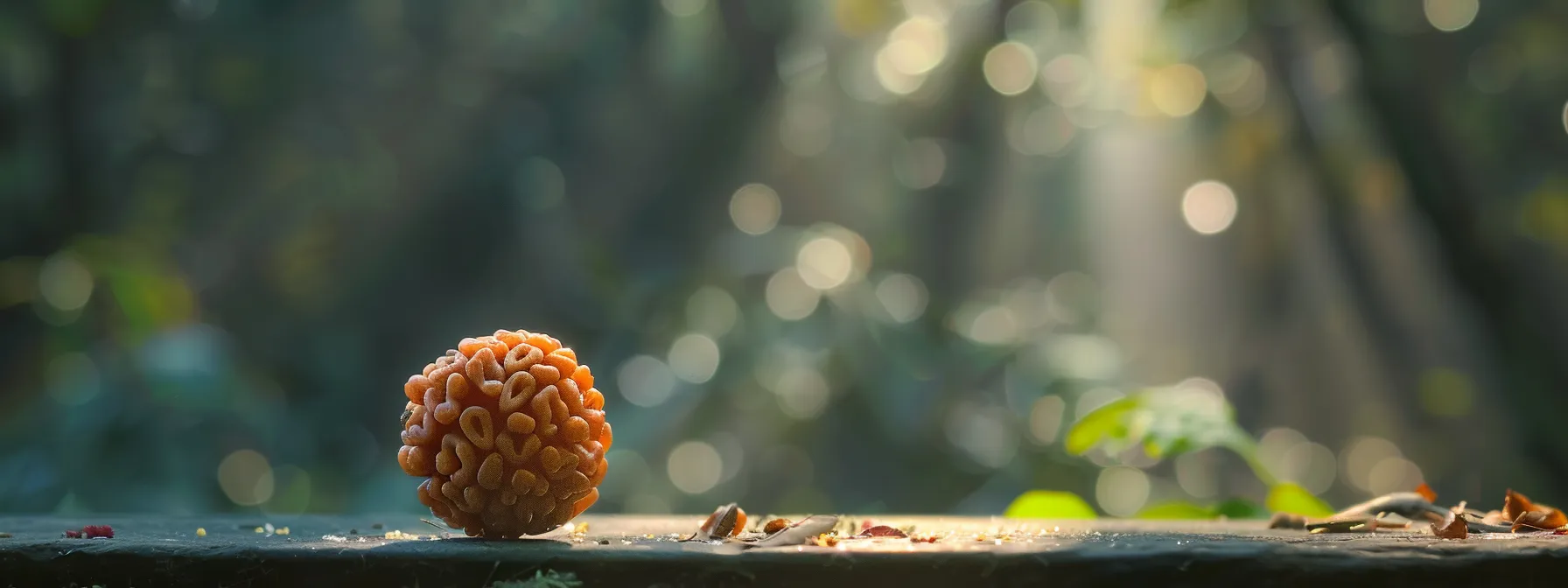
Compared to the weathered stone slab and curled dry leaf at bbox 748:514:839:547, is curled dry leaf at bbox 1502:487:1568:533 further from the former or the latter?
curled dry leaf at bbox 748:514:839:547

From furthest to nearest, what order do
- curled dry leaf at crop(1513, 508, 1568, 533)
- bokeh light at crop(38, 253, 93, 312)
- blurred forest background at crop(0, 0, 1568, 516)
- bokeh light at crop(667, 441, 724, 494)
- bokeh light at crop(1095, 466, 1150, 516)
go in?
bokeh light at crop(1095, 466, 1150, 516) < bokeh light at crop(667, 441, 724, 494) < bokeh light at crop(38, 253, 93, 312) < blurred forest background at crop(0, 0, 1568, 516) < curled dry leaf at crop(1513, 508, 1568, 533)

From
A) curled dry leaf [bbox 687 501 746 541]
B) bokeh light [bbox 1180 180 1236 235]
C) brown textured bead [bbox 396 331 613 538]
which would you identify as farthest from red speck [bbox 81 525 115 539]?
bokeh light [bbox 1180 180 1236 235]

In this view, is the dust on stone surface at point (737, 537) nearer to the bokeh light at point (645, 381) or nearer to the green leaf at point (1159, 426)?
the green leaf at point (1159, 426)

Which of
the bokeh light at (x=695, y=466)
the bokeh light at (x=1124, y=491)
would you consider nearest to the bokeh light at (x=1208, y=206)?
the bokeh light at (x=1124, y=491)

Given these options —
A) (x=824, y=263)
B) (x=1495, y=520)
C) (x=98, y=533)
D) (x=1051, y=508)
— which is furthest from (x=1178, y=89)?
(x=98, y=533)

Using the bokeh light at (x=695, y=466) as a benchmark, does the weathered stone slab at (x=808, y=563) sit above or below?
below

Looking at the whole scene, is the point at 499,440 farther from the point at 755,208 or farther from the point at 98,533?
the point at 755,208
